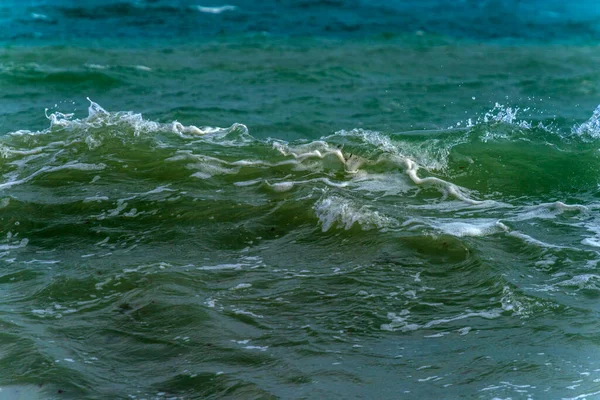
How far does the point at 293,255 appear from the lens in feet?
15.9

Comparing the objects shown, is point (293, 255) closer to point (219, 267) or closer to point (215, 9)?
point (219, 267)

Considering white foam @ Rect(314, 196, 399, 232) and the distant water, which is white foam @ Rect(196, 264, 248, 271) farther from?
white foam @ Rect(314, 196, 399, 232)

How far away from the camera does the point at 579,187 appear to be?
6098mm

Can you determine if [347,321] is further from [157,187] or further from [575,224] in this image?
[157,187]

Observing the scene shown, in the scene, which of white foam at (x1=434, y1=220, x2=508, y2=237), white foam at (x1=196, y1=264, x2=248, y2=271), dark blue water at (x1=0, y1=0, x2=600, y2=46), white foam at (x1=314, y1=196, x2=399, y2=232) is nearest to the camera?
white foam at (x1=196, y1=264, x2=248, y2=271)

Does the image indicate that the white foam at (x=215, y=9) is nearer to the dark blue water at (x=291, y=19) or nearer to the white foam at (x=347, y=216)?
the dark blue water at (x=291, y=19)

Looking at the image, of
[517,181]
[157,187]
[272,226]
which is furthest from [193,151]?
[517,181]

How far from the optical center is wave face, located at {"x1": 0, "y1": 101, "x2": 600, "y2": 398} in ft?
11.9

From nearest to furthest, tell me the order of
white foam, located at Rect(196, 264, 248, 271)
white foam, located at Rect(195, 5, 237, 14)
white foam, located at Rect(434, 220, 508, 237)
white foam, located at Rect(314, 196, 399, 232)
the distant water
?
the distant water < white foam, located at Rect(196, 264, 248, 271) < white foam, located at Rect(434, 220, 508, 237) < white foam, located at Rect(314, 196, 399, 232) < white foam, located at Rect(195, 5, 237, 14)

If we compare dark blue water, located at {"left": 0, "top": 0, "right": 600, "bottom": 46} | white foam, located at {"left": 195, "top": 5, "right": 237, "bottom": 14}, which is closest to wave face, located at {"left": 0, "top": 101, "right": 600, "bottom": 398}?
dark blue water, located at {"left": 0, "top": 0, "right": 600, "bottom": 46}

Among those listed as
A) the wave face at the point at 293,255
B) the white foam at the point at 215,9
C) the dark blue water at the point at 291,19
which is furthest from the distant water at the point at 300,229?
the white foam at the point at 215,9

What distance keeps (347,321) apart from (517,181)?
8.90 ft

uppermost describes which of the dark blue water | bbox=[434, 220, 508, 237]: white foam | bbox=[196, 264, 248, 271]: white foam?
the dark blue water

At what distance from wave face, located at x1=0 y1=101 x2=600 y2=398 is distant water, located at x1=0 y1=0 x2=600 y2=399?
2 cm
